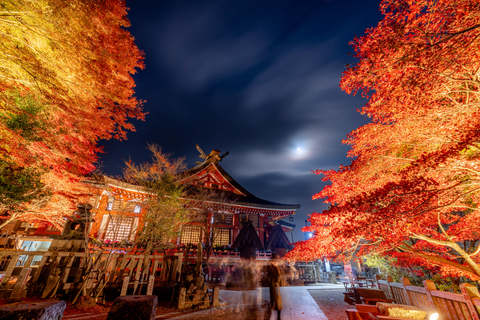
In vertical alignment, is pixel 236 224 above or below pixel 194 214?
below

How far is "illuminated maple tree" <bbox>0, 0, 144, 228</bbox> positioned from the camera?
5008mm

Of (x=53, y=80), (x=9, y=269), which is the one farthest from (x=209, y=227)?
(x=53, y=80)

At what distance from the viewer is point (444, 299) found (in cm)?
536

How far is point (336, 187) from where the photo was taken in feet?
24.8

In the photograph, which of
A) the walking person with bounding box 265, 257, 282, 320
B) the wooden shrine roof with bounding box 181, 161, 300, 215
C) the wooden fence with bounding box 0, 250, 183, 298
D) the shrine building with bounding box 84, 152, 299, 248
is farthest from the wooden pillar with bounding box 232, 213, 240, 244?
the walking person with bounding box 265, 257, 282, 320

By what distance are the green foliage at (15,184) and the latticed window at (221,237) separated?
13532 mm

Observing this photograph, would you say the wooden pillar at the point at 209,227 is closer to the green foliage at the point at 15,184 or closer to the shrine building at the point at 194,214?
the shrine building at the point at 194,214

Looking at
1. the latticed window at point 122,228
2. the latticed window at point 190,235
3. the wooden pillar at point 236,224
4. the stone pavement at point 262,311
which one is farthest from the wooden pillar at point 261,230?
the latticed window at point 122,228

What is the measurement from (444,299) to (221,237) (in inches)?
565

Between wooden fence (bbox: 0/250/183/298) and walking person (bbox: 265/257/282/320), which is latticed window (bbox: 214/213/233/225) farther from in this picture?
walking person (bbox: 265/257/282/320)

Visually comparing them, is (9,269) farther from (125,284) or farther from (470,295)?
(470,295)

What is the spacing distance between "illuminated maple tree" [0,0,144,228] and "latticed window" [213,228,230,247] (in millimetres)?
12313

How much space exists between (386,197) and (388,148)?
2.49 m

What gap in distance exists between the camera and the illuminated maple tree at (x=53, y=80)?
16.4 ft
